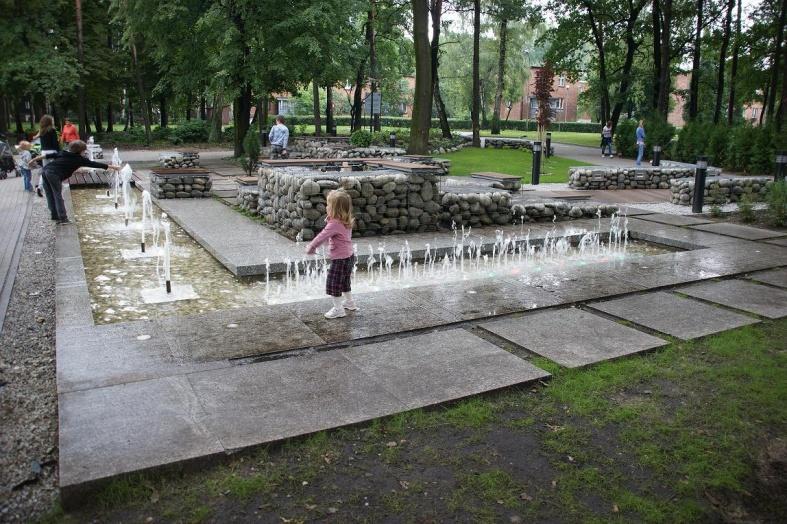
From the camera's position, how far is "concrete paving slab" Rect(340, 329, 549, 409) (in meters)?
4.27

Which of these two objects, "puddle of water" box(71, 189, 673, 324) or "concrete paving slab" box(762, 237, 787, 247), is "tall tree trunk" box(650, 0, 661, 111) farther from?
"puddle of water" box(71, 189, 673, 324)

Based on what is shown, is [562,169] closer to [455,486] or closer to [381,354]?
[381,354]

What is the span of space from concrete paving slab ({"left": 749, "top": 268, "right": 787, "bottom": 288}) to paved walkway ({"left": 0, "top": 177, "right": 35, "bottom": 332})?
8134mm

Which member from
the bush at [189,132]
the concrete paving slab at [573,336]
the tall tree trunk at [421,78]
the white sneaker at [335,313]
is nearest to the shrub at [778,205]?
the concrete paving slab at [573,336]

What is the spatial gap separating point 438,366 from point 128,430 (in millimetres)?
2134

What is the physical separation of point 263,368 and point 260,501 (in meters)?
1.55

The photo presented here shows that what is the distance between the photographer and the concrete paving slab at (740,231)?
1046 cm

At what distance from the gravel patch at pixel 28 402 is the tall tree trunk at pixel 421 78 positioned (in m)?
15.0

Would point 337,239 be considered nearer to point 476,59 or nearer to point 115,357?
point 115,357

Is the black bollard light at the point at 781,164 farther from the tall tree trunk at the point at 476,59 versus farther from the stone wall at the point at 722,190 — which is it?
the tall tree trunk at the point at 476,59

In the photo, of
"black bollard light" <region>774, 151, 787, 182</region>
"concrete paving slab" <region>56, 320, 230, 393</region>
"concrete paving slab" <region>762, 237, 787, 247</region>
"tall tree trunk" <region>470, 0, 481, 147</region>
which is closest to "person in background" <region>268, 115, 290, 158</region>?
"tall tree trunk" <region>470, 0, 481, 147</region>

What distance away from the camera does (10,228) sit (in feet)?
34.6

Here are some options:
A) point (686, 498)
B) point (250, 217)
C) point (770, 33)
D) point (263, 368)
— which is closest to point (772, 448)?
point (686, 498)

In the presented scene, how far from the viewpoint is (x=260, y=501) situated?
311 centimetres
